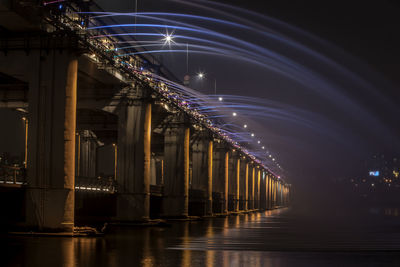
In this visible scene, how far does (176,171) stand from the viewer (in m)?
62.8

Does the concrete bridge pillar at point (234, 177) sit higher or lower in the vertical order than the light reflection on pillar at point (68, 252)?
higher

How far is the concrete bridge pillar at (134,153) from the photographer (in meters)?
47.1

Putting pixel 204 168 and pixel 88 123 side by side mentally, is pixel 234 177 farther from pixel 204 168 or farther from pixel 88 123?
pixel 88 123

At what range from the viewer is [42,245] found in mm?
24438

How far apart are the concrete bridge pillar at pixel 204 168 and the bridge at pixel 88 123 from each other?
0.14m

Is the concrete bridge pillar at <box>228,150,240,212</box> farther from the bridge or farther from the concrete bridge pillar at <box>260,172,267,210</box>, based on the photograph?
the concrete bridge pillar at <box>260,172,267,210</box>

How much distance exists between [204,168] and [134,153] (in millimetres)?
31799

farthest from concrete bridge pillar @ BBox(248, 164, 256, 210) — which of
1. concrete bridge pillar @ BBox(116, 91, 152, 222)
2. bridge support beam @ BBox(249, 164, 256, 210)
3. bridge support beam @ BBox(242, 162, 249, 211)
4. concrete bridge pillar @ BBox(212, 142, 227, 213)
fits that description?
concrete bridge pillar @ BBox(116, 91, 152, 222)

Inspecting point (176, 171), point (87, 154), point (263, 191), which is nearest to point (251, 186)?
point (263, 191)

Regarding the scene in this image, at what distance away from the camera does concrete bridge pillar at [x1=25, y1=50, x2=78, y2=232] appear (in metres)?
30.5

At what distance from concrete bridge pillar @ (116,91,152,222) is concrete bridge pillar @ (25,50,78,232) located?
51.9ft

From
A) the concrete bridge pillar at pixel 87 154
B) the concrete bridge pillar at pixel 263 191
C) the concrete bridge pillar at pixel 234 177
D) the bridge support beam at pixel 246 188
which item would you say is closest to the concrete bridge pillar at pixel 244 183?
the bridge support beam at pixel 246 188

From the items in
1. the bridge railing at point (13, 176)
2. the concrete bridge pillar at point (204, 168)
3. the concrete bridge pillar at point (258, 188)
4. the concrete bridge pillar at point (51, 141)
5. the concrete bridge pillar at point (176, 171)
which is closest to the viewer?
the concrete bridge pillar at point (51, 141)

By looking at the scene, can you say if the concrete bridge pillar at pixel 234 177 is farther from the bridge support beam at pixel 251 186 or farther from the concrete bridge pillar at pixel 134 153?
the concrete bridge pillar at pixel 134 153
